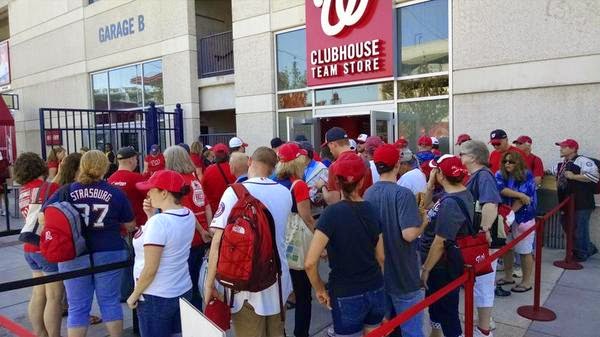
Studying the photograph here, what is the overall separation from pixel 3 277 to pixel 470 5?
8597mm

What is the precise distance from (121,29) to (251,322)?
1332 cm

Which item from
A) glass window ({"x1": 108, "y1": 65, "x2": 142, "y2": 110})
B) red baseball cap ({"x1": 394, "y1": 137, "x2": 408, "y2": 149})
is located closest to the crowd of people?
red baseball cap ({"x1": 394, "y1": 137, "x2": 408, "y2": 149})

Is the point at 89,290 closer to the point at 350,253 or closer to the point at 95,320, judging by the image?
the point at 95,320

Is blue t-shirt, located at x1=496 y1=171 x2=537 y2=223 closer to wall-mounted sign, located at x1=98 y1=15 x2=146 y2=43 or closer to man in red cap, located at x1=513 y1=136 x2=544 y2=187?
man in red cap, located at x1=513 y1=136 x2=544 y2=187

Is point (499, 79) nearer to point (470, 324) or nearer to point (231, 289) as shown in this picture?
point (470, 324)

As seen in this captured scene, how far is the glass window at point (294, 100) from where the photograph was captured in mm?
10102

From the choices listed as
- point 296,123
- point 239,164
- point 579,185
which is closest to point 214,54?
point 296,123

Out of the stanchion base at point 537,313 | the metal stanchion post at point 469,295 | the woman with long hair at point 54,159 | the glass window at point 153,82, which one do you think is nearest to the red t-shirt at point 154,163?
the woman with long hair at point 54,159

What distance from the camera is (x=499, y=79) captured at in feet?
23.9

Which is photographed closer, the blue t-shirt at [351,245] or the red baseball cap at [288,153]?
the blue t-shirt at [351,245]

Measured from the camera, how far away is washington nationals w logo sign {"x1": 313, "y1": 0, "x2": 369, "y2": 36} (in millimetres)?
8773

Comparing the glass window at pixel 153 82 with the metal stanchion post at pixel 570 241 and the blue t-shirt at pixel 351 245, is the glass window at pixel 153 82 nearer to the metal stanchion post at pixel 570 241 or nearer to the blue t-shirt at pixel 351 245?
the metal stanchion post at pixel 570 241

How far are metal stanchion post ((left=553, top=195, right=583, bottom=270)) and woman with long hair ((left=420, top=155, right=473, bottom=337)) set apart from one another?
12.0ft

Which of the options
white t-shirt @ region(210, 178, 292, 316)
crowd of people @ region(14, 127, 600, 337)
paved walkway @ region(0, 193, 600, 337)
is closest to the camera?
crowd of people @ region(14, 127, 600, 337)
